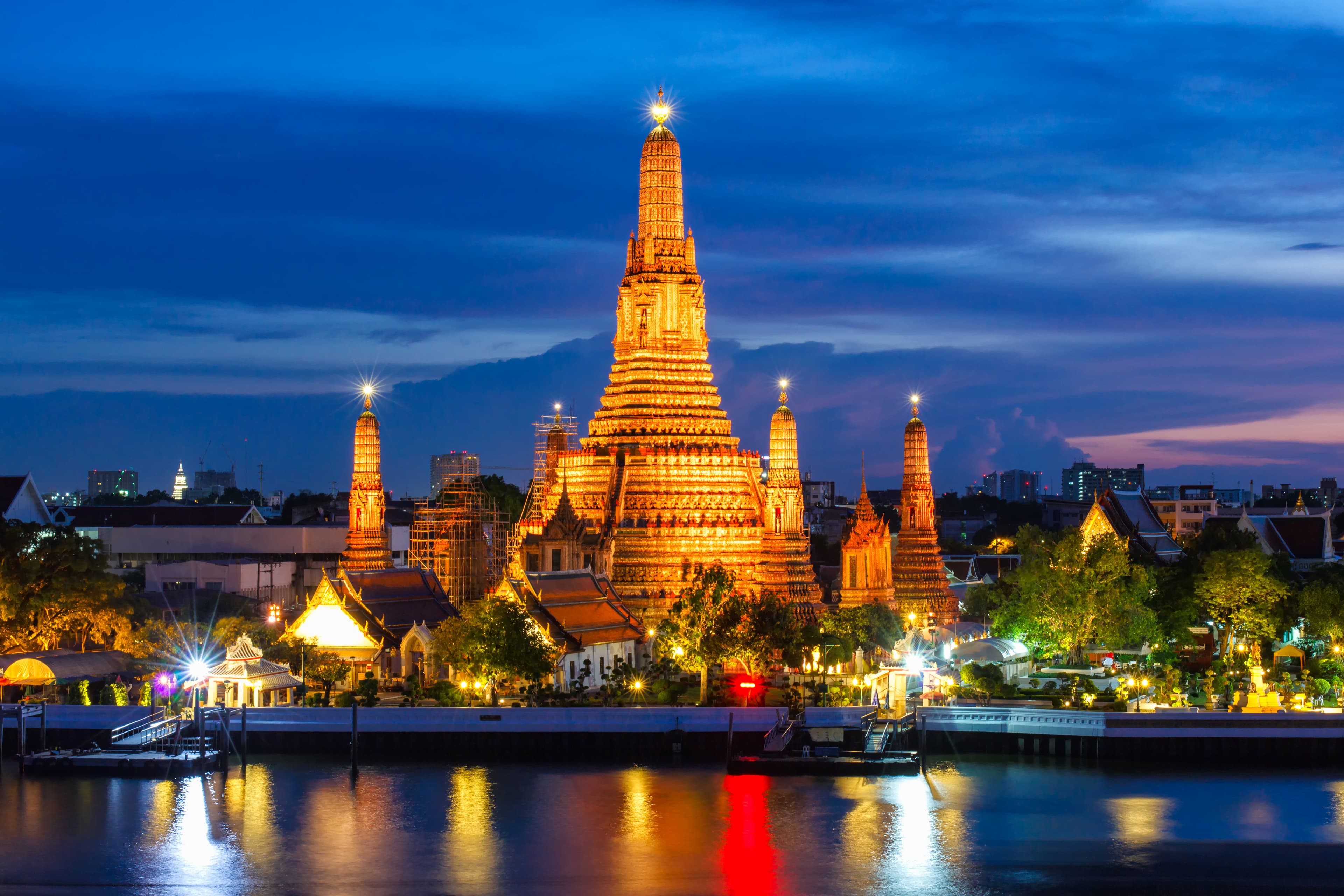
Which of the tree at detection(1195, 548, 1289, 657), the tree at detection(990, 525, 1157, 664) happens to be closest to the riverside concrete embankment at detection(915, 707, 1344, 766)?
the tree at detection(990, 525, 1157, 664)

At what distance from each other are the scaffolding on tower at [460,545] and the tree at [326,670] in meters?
14.6

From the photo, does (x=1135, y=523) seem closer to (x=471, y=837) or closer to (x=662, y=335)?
(x=662, y=335)

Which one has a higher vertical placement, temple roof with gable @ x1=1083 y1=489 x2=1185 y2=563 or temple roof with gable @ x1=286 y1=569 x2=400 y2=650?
temple roof with gable @ x1=1083 y1=489 x2=1185 y2=563

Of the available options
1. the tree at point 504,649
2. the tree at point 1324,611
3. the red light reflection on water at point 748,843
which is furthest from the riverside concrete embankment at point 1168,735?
the tree at point 1324,611

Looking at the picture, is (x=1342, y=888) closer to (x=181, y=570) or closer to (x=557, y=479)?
(x=557, y=479)

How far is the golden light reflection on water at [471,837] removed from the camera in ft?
149

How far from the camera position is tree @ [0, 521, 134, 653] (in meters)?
68.5

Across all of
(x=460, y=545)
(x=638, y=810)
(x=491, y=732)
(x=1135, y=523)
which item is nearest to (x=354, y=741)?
(x=491, y=732)

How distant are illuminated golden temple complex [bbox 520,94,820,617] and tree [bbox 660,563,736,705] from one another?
9.41m

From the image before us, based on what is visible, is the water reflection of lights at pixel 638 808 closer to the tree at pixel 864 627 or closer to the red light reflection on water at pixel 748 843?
the red light reflection on water at pixel 748 843

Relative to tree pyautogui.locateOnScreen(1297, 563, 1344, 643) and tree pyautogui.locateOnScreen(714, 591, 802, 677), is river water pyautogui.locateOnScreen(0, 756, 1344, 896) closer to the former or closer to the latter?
tree pyautogui.locateOnScreen(714, 591, 802, 677)

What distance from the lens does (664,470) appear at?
81.3 m

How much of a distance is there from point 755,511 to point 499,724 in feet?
75.1

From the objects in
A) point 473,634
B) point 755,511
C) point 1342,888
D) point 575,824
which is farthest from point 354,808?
point 755,511
